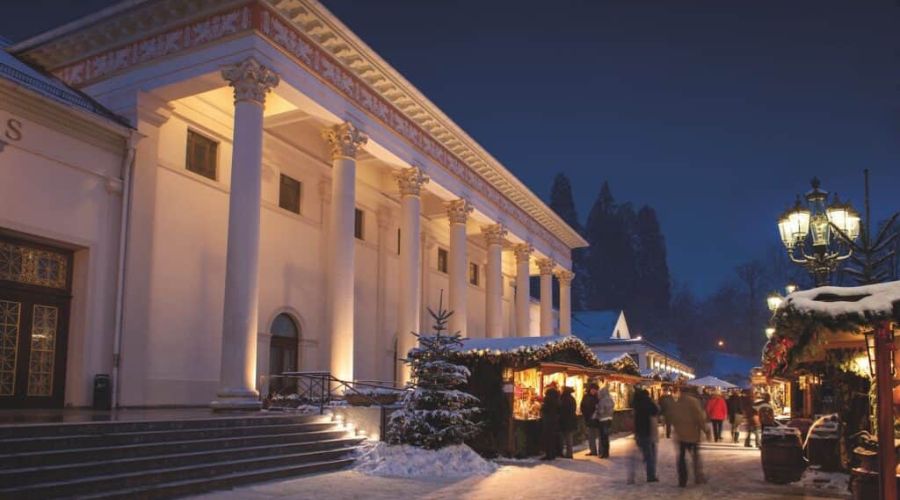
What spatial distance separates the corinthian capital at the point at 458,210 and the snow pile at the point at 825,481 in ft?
56.6

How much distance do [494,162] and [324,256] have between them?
9.12 metres

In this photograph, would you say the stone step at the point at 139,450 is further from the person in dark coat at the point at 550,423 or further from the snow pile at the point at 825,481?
the snow pile at the point at 825,481

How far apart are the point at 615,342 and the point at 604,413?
40.2 m

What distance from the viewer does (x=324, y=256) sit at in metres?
26.3

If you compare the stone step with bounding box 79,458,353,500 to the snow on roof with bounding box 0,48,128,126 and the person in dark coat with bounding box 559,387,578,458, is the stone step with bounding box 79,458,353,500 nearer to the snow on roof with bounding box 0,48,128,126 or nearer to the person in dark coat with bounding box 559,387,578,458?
the person in dark coat with bounding box 559,387,578,458

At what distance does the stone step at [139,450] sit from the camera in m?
9.62

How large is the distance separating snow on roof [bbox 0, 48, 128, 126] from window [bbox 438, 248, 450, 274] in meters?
19.3

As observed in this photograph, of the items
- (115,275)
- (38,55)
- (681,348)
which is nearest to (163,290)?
(115,275)

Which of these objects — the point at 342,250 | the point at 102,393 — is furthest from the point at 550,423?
the point at 102,393

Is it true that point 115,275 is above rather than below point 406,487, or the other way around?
above

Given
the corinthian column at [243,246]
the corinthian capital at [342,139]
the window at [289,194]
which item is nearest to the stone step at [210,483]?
the corinthian column at [243,246]

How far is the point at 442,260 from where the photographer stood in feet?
119

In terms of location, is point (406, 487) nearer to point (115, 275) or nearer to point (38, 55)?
point (115, 275)

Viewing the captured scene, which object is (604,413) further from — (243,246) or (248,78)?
(248,78)
